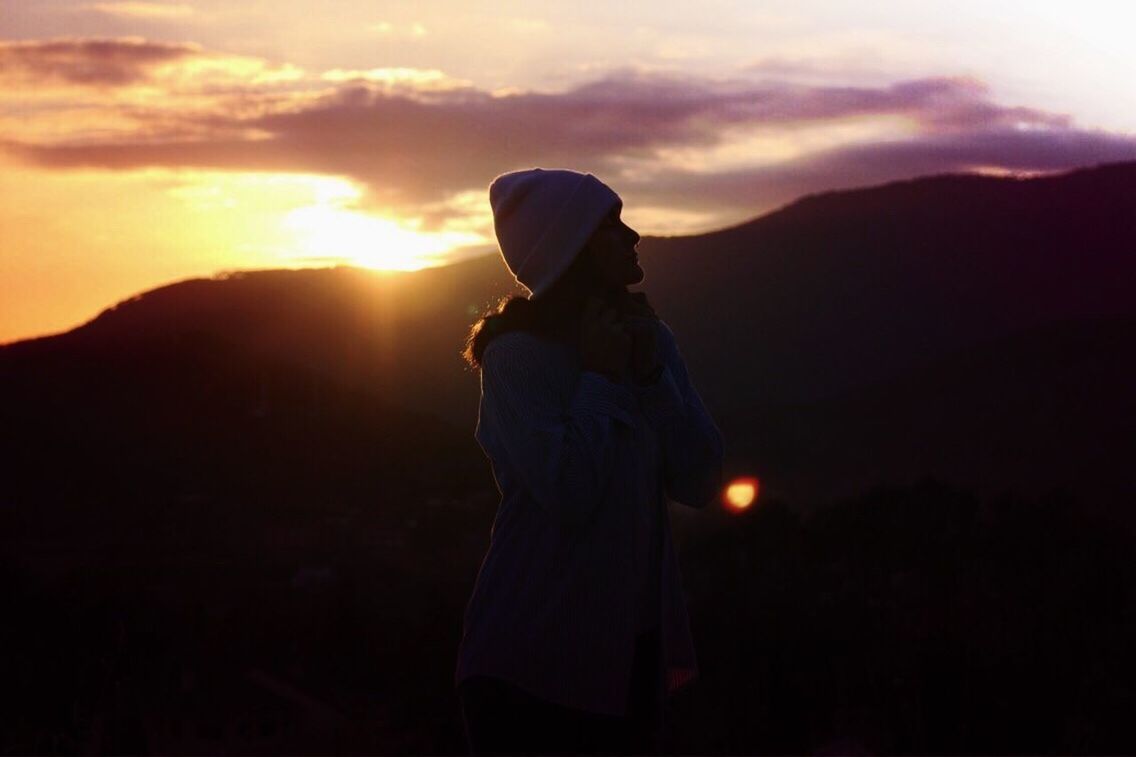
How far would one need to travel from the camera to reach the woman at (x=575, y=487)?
2686 millimetres

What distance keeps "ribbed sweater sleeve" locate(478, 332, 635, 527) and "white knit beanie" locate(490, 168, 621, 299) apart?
167 millimetres

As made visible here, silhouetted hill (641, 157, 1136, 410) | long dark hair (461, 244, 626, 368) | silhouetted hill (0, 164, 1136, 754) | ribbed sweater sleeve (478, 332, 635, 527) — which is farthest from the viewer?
silhouetted hill (641, 157, 1136, 410)

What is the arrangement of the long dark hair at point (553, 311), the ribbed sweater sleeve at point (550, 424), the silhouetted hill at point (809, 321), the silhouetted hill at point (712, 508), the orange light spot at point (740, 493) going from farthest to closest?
the silhouetted hill at point (809, 321) < the orange light spot at point (740, 493) < the silhouetted hill at point (712, 508) < the long dark hair at point (553, 311) < the ribbed sweater sleeve at point (550, 424)

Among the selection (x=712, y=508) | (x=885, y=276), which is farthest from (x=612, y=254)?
(x=885, y=276)

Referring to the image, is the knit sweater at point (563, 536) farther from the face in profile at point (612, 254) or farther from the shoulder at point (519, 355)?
the face in profile at point (612, 254)

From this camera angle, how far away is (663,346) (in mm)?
3061

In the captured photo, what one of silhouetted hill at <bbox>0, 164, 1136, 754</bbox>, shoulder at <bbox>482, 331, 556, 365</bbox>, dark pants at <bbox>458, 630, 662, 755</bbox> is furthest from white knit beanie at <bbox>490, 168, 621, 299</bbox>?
dark pants at <bbox>458, 630, 662, 755</bbox>

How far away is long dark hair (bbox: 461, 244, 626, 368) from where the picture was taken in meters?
2.89

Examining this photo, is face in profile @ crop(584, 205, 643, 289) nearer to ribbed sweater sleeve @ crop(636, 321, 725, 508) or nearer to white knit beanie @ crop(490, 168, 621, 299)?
white knit beanie @ crop(490, 168, 621, 299)

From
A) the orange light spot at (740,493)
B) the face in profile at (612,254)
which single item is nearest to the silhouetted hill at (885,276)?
the orange light spot at (740,493)

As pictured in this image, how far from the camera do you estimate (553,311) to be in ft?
9.53

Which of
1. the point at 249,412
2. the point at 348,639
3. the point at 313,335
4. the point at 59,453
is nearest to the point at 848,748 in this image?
the point at 348,639

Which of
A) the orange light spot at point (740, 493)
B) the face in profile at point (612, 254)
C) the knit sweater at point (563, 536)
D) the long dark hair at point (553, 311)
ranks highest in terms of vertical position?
the face in profile at point (612, 254)

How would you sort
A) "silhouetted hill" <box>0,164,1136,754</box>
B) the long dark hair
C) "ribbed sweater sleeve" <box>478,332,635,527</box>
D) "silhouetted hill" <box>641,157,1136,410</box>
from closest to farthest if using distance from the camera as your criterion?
"ribbed sweater sleeve" <box>478,332,635,527</box>
the long dark hair
"silhouetted hill" <box>0,164,1136,754</box>
"silhouetted hill" <box>641,157,1136,410</box>
